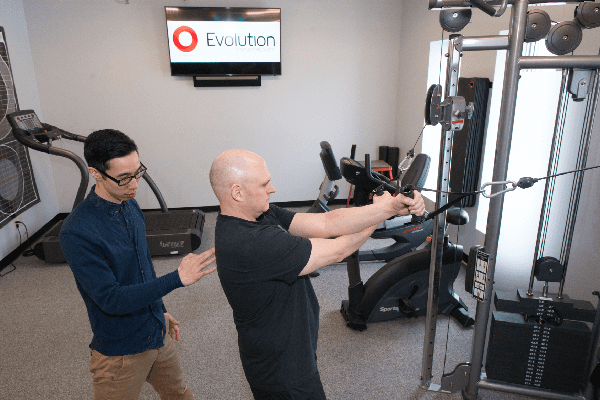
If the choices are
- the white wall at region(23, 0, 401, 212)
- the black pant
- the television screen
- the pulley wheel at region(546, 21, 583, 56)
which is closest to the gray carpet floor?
the black pant

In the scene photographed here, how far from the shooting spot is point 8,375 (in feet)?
7.91

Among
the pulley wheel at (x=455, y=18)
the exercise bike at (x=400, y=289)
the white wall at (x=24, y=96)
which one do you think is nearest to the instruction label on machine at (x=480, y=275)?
the exercise bike at (x=400, y=289)

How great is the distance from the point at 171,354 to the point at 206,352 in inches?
40.5

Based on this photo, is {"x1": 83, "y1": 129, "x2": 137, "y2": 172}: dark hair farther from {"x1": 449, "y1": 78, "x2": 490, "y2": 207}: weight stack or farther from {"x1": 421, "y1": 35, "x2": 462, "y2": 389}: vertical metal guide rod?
{"x1": 449, "y1": 78, "x2": 490, "y2": 207}: weight stack

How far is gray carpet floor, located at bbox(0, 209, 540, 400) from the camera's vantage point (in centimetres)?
227

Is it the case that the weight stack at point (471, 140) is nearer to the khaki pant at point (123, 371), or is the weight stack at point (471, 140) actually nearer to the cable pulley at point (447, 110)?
the cable pulley at point (447, 110)

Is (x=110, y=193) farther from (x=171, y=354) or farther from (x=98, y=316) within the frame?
(x=171, y=354)

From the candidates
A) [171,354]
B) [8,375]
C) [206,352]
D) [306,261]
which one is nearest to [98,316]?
[171,354]

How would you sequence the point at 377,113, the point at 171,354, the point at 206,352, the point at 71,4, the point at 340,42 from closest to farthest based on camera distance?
the point at 171,354, the point at 206,352, the point at 71,4, the point at 340,42, the point at 377,113

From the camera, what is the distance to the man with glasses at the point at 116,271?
1.29 metres

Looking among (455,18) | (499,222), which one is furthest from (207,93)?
(499,222)

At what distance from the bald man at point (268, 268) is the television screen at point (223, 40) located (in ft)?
12.5

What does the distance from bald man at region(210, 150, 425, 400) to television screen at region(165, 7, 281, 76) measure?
3.82 meters

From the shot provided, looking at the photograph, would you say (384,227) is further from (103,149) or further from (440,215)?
(103,149)
